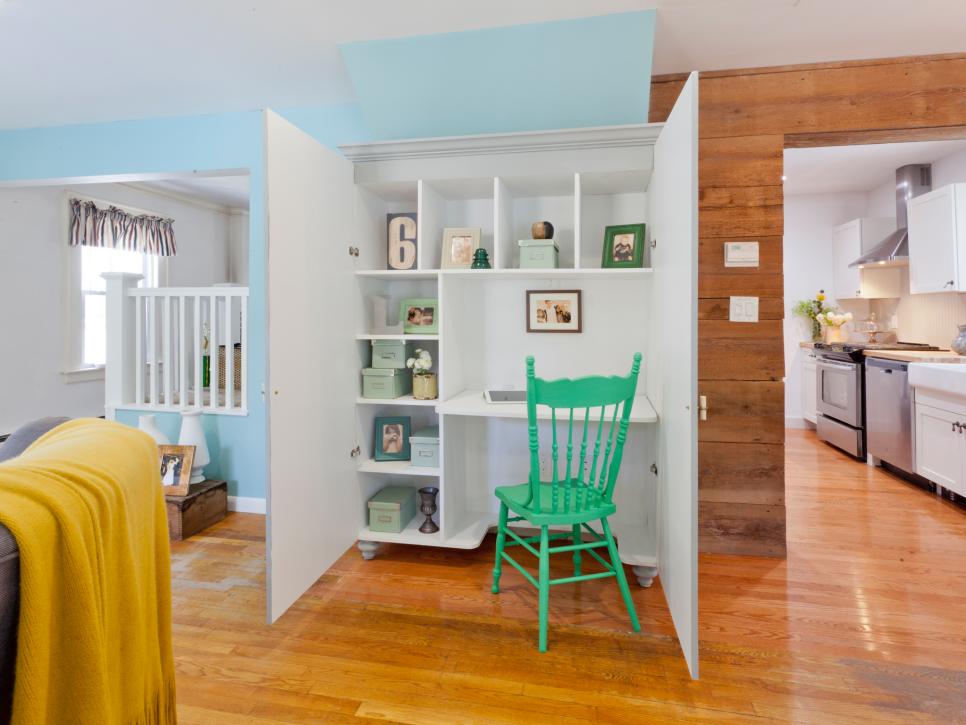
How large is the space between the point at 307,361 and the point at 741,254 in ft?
6.48

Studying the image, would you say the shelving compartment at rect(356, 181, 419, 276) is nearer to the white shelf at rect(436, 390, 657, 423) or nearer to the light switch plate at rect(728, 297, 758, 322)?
the white shelf at rect(436, 390, 657, 423)

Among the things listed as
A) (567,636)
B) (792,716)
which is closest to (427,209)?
(567,636)

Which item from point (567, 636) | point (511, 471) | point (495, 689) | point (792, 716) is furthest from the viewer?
point (511, 471)

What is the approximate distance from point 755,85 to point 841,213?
12.7ft

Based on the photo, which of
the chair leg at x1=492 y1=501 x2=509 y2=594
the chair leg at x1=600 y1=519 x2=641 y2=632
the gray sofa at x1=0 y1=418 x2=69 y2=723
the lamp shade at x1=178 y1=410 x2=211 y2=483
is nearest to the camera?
the gray sofa at x1=0 y1=418 x2=69 y2=723

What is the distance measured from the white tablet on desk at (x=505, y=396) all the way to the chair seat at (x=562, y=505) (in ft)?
1.30

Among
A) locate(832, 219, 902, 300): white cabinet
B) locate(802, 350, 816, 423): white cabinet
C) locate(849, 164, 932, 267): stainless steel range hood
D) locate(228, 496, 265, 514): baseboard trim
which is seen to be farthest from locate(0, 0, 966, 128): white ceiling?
locate(802, 350, 816, 423): white cabinet

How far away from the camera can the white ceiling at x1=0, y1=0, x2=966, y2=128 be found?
83.1 inches

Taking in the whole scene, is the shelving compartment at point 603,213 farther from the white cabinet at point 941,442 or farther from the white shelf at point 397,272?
the white cabinet at point 941,442

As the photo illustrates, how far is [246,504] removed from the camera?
3240 millimetres

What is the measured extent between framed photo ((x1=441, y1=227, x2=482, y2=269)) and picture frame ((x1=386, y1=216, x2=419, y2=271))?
148 mm

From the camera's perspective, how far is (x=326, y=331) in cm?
220

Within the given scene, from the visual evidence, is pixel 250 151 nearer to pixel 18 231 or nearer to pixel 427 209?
pixel 427 209

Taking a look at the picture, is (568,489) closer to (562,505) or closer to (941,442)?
(562,505)
